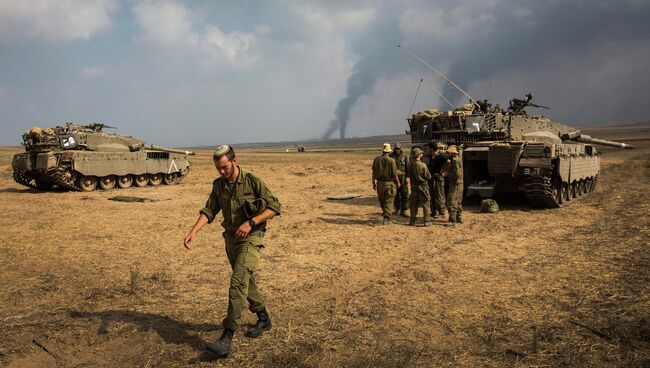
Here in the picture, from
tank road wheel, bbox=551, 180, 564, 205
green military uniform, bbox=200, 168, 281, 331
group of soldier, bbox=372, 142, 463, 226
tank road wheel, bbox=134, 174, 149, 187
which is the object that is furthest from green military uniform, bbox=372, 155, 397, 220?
tank road wheel, bbox=134, 174, 149, 187

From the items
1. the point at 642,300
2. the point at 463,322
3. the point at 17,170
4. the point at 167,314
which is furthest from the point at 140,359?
the point at 17,170

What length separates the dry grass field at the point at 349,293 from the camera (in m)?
4.45

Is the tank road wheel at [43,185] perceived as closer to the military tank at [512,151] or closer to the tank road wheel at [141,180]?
the tank road wheel at [141,180]

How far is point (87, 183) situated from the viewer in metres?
19.8

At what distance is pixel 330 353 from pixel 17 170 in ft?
65.0

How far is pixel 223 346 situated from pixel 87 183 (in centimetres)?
1799

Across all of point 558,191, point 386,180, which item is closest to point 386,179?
point 386,180

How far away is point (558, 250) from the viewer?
8109 mm

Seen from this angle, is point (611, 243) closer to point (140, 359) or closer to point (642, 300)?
point (642, 300)

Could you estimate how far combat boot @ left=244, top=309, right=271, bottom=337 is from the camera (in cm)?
481

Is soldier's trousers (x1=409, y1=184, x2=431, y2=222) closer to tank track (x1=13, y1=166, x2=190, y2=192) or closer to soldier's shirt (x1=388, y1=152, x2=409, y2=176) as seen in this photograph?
soldier's shirt (x1=388, y1=152, x2=409, y2=176)

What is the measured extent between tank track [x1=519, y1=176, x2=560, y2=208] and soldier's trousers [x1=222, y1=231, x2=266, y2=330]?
31.3 feet

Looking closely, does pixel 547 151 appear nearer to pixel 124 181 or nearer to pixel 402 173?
pixel 402 173

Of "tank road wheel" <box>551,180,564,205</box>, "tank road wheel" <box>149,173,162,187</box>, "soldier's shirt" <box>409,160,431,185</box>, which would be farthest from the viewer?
"tank road wheel" <box>149,173,162,187</box>
